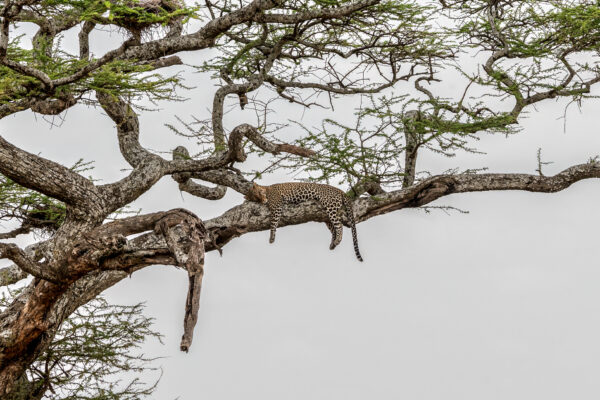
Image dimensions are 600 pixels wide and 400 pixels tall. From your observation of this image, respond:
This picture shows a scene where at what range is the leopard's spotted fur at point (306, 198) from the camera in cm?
772

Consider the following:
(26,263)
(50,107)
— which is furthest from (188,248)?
Result: (50,107)

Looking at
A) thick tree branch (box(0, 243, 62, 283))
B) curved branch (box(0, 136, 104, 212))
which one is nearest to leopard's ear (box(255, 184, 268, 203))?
curved branch (box(0, 136, 104, 212))

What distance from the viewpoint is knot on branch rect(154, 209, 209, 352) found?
15.6 feet

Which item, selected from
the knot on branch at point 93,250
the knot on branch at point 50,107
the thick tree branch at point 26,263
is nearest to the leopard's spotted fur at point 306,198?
the knot on branch at point 50,107

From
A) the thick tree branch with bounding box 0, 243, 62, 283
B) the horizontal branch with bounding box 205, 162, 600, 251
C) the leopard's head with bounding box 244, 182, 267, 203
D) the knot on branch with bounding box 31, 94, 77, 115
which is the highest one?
the knot on branch with bounding box 31, 94, 77, 115

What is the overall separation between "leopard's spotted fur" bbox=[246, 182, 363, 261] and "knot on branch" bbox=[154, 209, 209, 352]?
7.70ft

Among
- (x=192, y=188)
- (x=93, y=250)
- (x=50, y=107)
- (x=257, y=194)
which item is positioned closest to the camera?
(x=93, y=250)

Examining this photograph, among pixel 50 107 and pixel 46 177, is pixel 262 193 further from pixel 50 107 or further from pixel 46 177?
pixel 46 177

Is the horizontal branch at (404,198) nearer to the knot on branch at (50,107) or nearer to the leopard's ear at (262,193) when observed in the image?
the leopard's ear at (262,193)

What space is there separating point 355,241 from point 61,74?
356 centimetres

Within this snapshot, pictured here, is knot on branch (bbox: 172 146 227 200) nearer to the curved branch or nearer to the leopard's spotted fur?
the leopard's spotted fur

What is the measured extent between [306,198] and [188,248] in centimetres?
309

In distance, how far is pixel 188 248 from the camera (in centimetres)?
497

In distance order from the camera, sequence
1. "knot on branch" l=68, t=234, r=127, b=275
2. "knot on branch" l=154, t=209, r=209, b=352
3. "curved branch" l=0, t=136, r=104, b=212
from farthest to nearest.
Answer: "curved branch" l=0, t=136, r=104, b=212 → "knot on branch" l=68, t=234, r=127, b=275 → "knot on branch" l=154, t=209, r=209, b=352
